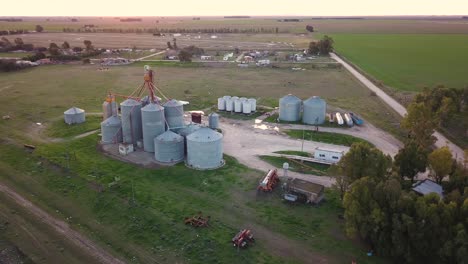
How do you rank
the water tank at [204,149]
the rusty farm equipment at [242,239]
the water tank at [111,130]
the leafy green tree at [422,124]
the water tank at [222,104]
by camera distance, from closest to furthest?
the rusty farm equipment at [242,239] < the water tank at [204,149] < the leafy green tree at [422,124] < the water tank at [111,130] < the water tank at [222,104]

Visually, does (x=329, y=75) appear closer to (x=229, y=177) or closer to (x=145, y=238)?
(x=229, y=177)

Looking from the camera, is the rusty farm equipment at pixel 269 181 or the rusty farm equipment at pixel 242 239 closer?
the rusty farm equipment at pixel 242 239

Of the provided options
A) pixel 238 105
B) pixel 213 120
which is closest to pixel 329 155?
pixel 213 120

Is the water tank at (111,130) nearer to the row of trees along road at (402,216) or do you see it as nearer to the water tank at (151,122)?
the water tank at (151,122)

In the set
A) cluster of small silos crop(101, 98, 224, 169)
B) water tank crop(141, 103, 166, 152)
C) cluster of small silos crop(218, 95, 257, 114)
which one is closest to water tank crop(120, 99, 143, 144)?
cluster of small silos crop(101, 98, 224, 169)

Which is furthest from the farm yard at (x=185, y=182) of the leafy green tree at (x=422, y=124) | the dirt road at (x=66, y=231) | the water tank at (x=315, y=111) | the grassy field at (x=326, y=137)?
the leafy green tree at (x=422, y=124)

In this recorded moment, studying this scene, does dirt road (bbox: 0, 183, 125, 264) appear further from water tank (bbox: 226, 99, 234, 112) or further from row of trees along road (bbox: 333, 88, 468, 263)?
water tank (bbox: 226, 99, 234, 112)

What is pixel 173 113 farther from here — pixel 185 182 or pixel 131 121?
pixel 185 182
